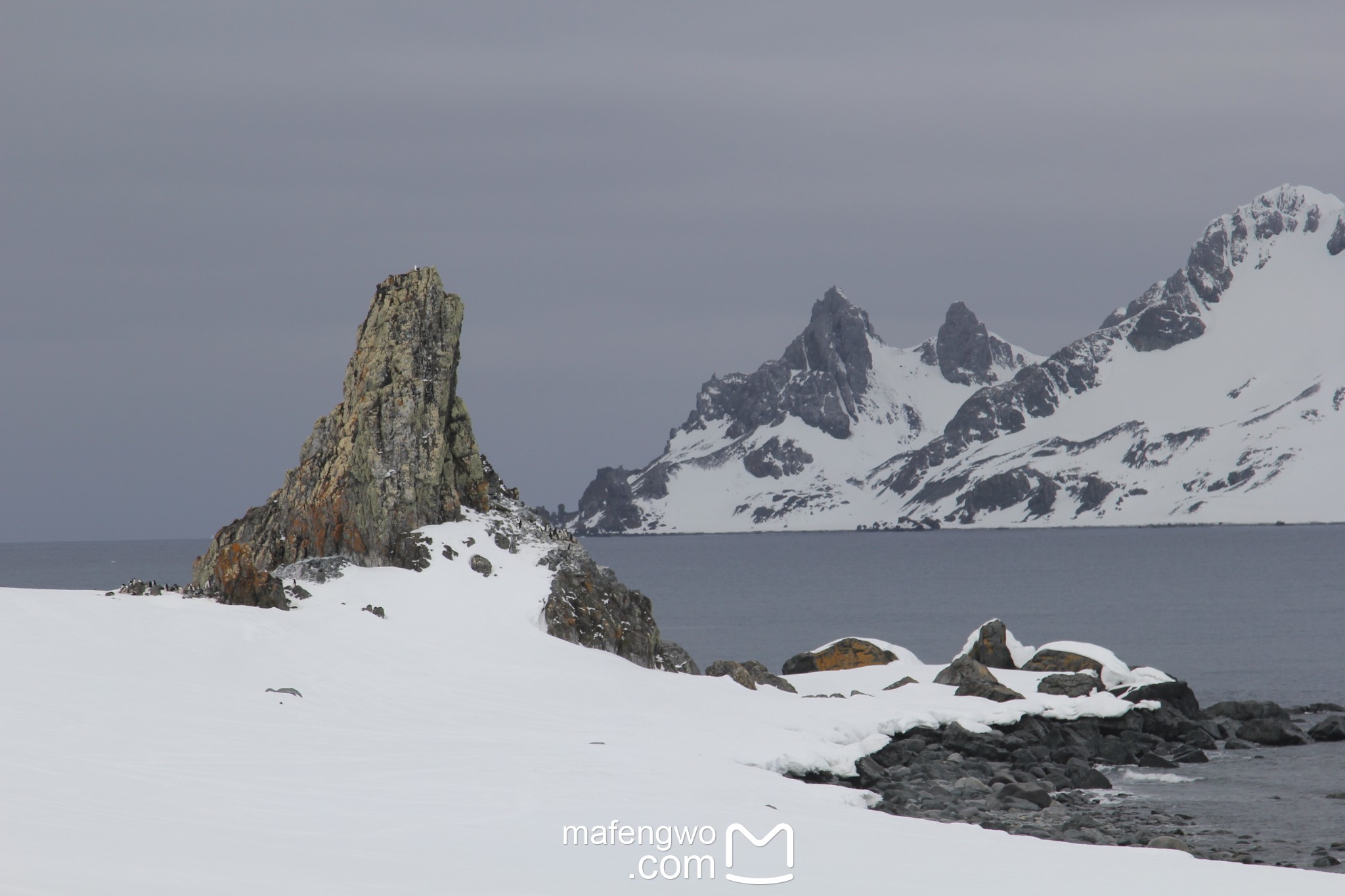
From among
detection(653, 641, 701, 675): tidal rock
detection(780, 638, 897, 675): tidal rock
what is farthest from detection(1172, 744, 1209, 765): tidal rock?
detection(653, 641, 701, 675): tidal rock

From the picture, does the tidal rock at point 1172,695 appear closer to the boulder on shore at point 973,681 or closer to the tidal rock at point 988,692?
the boulder on shore at point 973,681

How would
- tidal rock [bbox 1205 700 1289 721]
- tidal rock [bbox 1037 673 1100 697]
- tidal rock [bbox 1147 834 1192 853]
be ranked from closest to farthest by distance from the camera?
tidal rock [bbox 1147 834 1192 853], tidal rock [bbox 1037 673 1100 697], tidal rock [bbox 1205 700 1289 721]

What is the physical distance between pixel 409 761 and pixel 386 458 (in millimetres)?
18629

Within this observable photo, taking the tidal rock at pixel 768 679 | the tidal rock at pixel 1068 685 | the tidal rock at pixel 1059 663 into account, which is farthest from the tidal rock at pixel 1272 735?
the tidal rock at pixel 768 679

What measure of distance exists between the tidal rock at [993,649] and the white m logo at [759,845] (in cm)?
2885

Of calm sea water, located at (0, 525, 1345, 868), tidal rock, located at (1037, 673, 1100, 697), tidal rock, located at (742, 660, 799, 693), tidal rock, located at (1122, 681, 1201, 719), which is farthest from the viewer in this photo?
tidal rock, located at (1037, 673, 1100, 697)

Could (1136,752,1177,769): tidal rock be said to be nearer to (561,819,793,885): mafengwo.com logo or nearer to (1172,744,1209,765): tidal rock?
(1172,744,1209,765): tidal rock

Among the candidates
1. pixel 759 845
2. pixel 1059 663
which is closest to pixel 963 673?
pixel 1059 663

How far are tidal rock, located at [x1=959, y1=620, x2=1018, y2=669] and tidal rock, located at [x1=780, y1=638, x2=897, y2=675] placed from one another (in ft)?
9.95

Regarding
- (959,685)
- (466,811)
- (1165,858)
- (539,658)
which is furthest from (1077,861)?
(959,685)

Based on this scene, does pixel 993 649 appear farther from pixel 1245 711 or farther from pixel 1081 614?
pixel 1081 614

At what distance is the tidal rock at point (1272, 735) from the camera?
34.4 meters

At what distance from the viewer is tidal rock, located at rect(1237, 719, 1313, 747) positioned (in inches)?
1353

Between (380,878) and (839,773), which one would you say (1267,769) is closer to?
(839,773)
